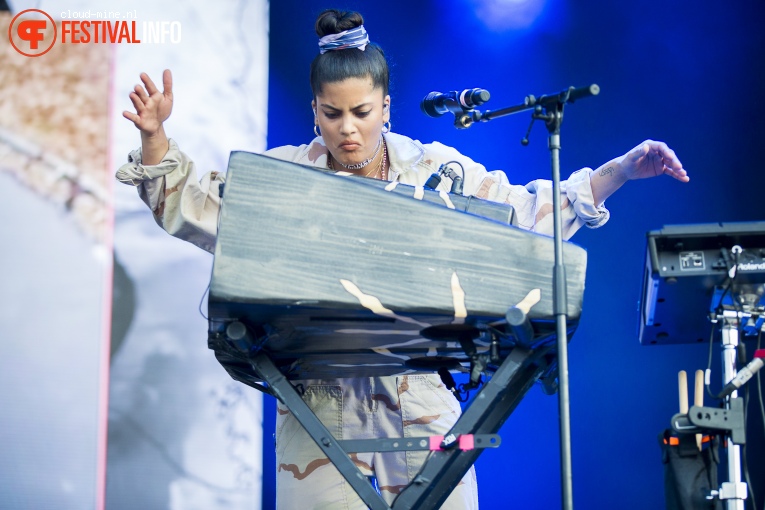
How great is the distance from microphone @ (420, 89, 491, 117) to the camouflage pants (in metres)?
0.63

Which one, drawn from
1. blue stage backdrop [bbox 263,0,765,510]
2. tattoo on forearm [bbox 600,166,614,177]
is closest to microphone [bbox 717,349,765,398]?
tattoo on forearm [bbox 600,166,614,177]

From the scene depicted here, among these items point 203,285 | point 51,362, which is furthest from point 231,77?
point 51,362

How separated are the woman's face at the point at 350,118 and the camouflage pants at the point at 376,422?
0.57m

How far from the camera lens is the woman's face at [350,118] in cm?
222

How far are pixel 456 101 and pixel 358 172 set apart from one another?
1.87 ft

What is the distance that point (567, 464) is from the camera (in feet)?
4.69

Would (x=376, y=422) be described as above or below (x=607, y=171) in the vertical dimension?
below

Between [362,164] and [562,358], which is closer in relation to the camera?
[562,358]

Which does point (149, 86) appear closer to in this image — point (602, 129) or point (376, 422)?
point (376, 422)

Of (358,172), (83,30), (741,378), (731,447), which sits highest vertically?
(83,30)

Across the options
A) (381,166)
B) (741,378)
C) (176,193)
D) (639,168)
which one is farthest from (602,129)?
(176,193)

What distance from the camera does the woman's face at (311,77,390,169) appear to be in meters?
2.22

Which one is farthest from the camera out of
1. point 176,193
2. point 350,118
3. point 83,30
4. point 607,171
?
point 83,30

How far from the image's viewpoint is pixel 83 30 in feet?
10.7
